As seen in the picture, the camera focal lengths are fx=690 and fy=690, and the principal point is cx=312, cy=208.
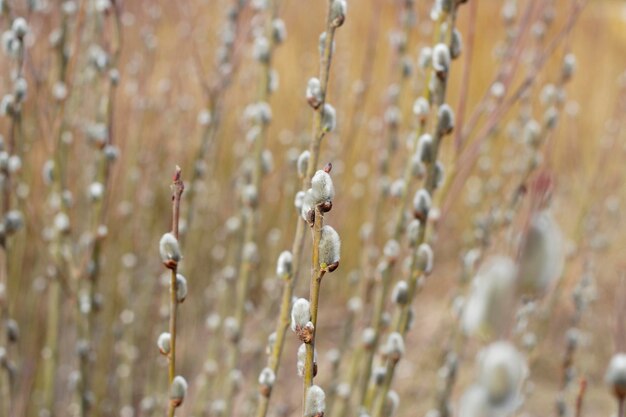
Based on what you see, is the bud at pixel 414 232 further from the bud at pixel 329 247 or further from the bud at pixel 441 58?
the bud at pixel 329 247

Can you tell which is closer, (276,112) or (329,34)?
(329,34)

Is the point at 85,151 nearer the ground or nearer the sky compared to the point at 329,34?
nearer the sky

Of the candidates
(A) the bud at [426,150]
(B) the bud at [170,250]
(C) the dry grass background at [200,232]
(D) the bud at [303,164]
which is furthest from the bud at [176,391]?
(C) the dry grass background at [200,232]

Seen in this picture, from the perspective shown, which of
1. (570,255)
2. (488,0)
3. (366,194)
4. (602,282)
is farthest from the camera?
(488,0)

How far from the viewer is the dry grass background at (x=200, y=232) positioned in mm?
1503

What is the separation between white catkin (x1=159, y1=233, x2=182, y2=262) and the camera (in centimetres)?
53

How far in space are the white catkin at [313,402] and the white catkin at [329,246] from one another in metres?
0.09

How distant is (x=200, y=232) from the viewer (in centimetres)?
182

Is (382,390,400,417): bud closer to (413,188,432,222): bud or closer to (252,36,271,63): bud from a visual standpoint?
(413,188,432,222): bud

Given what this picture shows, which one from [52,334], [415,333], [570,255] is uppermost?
[415,333]

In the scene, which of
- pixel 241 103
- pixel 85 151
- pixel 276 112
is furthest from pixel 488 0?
pixel 85 151

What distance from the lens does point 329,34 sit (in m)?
0.59

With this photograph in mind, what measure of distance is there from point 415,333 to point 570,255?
85 cm

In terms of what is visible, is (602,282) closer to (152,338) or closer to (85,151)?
(152,338)
